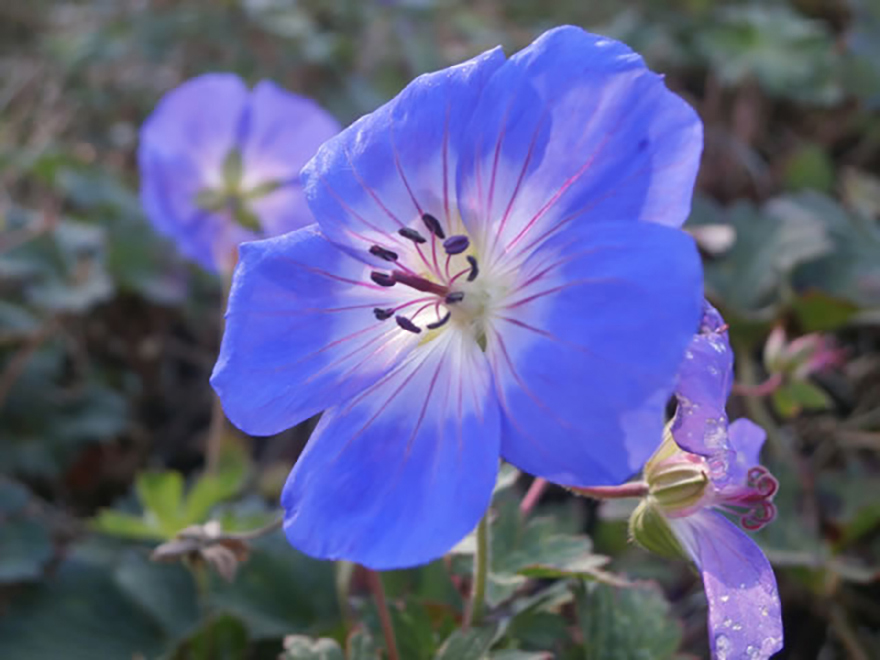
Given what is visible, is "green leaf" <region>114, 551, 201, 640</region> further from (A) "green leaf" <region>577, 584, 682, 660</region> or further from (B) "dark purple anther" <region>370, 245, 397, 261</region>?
(B) "dark purple anther" <region>370, 245, 397, 261</region>

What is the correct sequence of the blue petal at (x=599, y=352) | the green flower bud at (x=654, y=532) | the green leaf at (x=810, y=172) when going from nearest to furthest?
the blue petal at (x=599, y=352) < the green flower bud at (x=654, y=532) < the green leaf at (x=810, y=172)

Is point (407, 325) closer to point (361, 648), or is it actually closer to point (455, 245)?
point (455, 245)

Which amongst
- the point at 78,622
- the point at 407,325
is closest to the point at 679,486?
the point at 407,325

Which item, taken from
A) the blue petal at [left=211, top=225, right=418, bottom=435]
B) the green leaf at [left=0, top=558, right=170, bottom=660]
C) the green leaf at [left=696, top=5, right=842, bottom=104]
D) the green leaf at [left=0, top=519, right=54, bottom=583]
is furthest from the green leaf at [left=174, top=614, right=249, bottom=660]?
the green leaf at [left=696, top=5, right=842, bottom=104]

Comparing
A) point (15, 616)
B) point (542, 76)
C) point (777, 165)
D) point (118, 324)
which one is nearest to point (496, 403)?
point (542, 76)

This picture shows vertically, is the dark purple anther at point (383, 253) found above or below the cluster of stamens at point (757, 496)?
above

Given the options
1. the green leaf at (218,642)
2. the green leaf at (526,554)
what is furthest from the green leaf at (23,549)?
the green leaf at (526,554)

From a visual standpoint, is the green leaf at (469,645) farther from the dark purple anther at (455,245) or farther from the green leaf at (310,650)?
the dark purple anther at (455,245)
